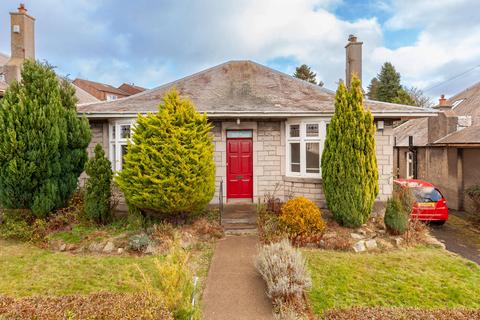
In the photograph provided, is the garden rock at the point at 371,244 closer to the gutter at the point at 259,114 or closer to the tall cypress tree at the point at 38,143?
the gutter at the point at 259,114

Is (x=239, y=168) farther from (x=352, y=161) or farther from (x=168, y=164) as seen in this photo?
(x=352, y=161)

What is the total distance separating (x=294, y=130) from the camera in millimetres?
8789

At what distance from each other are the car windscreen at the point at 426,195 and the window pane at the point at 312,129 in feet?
13.0

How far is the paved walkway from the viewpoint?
13.1ft

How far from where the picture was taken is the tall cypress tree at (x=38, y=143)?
6730 millimetres

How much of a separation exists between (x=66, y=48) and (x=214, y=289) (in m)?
16.5

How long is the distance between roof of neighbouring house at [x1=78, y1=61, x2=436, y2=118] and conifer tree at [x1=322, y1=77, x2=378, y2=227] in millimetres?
1111

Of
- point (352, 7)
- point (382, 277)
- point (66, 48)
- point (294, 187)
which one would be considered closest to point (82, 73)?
point (66, 48)

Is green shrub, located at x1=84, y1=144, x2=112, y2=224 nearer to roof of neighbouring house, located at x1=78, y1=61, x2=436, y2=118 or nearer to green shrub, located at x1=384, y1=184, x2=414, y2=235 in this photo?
roof of neighbouring house, located at x1=78, y1=61, x2=436, y2=118

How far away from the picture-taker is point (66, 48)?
50.4ft

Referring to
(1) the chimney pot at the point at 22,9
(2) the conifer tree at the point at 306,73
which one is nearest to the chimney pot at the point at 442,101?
(1) the chimney pot at the point at 22,9

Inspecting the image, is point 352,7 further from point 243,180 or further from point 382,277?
point 382,277

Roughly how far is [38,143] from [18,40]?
4.72 m

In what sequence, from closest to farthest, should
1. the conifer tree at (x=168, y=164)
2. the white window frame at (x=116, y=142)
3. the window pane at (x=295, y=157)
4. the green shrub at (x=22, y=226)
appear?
the conifer tree at (x=168, y=164) → the green shrub at (x=22, y=226) → the white window frame at (x=116, y=142) → the window pane at (x=295, y=157)
